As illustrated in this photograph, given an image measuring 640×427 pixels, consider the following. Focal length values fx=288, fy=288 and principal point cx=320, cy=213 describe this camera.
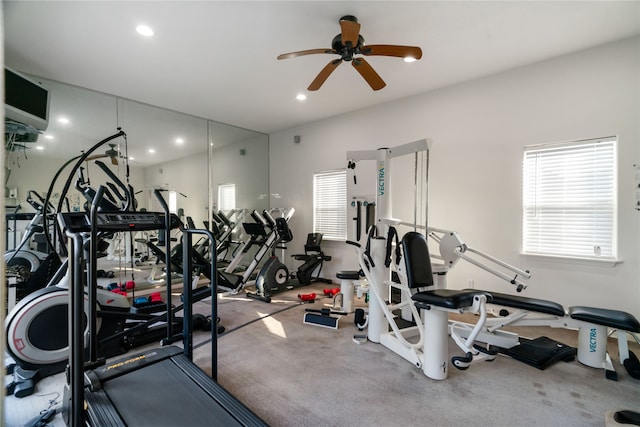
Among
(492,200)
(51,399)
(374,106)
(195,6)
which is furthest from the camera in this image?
(374,106)

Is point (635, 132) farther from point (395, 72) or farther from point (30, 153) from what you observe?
point (30, 153)

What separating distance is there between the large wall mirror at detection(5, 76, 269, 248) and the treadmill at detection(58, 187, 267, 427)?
8.52 feet

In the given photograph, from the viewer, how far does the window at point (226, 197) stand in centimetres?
556

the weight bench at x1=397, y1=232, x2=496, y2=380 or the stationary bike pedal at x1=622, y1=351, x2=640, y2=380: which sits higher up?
the weight bench at x1=397, y1=232, x2=496, y2=380

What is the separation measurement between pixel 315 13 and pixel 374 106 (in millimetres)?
2353

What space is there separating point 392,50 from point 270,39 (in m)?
1.24

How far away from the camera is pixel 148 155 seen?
193 inches

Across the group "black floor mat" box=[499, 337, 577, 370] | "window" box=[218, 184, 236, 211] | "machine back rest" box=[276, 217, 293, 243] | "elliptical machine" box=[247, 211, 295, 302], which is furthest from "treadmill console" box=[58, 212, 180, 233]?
"window" box=[218, 184, 236, 211]

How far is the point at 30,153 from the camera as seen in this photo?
3.67m

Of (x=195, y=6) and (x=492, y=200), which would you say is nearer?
(x=195, y=6)

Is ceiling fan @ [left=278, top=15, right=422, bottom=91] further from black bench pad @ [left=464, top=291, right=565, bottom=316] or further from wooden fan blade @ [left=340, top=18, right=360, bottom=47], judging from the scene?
black bench pad @ [left=464, top=291, right=565, bottom=316]

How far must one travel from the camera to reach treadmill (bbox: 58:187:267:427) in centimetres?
127

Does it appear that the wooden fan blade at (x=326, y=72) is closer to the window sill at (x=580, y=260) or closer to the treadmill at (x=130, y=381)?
the treadmill at (x=130, y=381)

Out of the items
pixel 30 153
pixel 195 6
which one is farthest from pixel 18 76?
pixel 195 6
